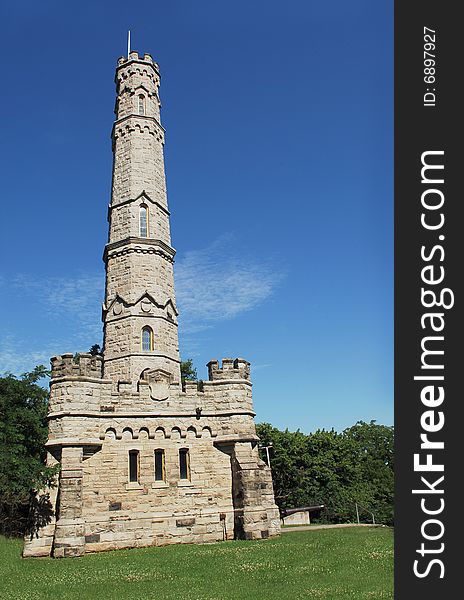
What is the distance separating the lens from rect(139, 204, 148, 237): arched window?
2381 cm

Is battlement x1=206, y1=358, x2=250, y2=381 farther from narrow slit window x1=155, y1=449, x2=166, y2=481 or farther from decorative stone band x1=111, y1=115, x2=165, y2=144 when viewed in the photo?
decorative stone band x1=111, y1=115, x2=165, y2=144

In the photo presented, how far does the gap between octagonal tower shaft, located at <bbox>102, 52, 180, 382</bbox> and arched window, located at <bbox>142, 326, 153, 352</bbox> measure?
41 millimetres

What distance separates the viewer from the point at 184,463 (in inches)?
807

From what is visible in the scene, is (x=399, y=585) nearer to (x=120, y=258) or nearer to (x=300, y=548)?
(x=300, y=548)

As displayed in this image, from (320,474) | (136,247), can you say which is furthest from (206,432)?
(320,474)

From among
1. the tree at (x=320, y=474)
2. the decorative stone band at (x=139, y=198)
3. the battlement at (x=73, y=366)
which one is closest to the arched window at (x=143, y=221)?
the decorative stone band at (x=139, y=198)

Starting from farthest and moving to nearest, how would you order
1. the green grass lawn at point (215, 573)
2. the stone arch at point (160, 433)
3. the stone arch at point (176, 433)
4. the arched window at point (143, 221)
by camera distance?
the arched window at point (143, 221)
the stone arch at point (176, 433)
the stone arch at point (160, 433)
the green grass lawn at point (215, 573)

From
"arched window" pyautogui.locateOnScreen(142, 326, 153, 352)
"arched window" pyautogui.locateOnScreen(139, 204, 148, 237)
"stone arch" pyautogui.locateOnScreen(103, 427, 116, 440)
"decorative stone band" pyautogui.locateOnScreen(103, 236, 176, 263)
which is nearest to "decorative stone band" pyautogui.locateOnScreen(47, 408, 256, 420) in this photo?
"stone arch" pyautogui.locateOnScreen(103, 427, 116, 440)

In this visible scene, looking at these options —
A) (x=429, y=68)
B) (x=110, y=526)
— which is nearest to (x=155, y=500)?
(x=110, y=526)

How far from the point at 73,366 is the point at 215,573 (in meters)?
9.36

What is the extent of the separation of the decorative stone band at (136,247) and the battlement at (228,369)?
5.55m

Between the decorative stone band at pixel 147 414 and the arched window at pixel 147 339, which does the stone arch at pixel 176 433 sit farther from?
the arched window at pixel 147 339

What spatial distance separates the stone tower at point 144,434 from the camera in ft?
61.3

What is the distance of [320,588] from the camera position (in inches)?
453
